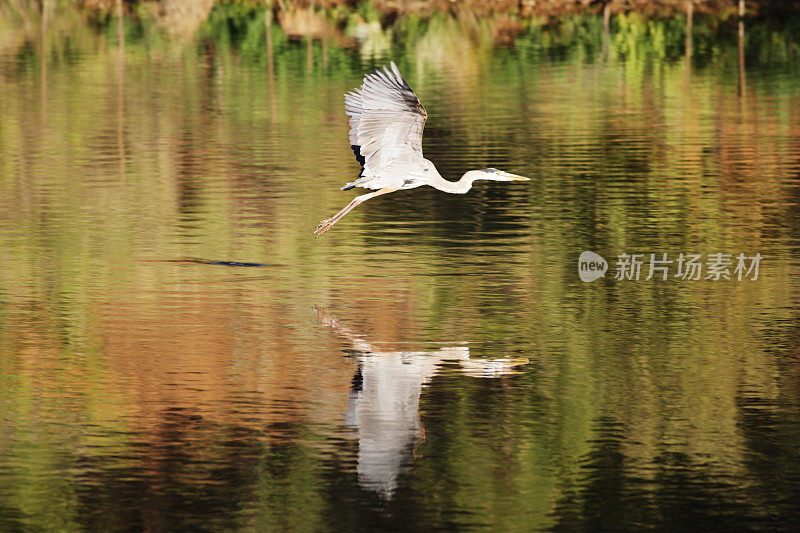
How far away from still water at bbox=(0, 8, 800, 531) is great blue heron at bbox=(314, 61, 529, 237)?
0.80m

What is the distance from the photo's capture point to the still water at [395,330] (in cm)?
834

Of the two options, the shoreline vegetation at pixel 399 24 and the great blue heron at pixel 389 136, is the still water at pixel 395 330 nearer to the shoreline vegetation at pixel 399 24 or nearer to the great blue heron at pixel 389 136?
the great blue heron at pixel 389 136

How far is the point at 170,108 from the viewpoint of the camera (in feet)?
92.6

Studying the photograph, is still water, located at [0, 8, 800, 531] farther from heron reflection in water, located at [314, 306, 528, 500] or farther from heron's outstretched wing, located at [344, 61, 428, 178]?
heron's outstretched wing, located at [344, 61, 428, 178]

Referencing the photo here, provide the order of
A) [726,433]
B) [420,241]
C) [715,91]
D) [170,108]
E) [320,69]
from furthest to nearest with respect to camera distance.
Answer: [320,69], [715,91], [170,108], [420,241], [726,433]

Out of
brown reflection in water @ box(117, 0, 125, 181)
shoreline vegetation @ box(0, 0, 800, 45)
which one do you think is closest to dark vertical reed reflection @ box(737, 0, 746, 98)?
shoreline vegetation @ box(0, 0, 800, 45)

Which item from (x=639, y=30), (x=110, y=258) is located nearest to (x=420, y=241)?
(x=110, y=258)

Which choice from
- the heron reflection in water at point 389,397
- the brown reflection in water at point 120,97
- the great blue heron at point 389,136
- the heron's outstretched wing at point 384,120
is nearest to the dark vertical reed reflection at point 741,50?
A: the brown reflection in water at point 120,97

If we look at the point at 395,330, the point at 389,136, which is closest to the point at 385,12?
the point at 389,136

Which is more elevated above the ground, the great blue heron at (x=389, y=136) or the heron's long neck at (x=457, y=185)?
the great blue heron at (x=389, y=136)

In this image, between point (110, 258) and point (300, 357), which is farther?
point (110, 258)

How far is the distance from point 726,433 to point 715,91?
21650mm

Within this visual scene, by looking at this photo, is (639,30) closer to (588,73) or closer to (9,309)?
(588,73)

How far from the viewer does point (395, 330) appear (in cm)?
1197
